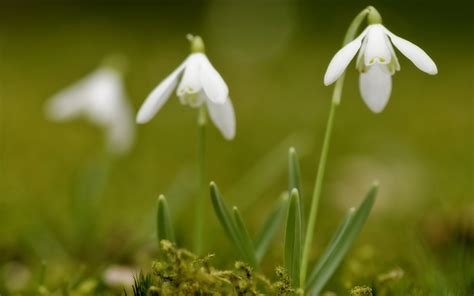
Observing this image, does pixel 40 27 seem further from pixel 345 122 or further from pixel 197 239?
pixel 197 239

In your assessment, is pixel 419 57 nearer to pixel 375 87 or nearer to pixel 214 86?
pixel 375 87

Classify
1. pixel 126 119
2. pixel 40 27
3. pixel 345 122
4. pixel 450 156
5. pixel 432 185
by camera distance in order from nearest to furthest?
pixel 126 119 → pixel 432 185 → pixel 450 156 → pixel 345 122 → pixel 40 27

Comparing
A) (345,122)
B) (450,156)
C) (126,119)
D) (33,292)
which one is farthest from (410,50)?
(345,122)

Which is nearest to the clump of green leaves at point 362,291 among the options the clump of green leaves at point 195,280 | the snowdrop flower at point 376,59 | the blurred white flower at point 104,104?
the clump of green leaves at point 195,280

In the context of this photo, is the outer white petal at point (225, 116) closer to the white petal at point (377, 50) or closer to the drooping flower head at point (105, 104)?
the white petal at point (377, 50)

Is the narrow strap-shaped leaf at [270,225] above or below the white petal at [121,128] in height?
below

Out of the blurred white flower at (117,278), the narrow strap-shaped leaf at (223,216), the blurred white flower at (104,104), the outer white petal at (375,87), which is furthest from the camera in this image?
the blurred white flower at (104,104)

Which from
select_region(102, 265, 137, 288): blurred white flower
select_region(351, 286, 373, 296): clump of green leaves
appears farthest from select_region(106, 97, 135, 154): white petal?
select_region(351, 286, 373, 296): clump of green leaves

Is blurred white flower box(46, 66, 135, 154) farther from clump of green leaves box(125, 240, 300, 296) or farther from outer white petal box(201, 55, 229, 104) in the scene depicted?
clump of green leaves box(125, 240, 300, 296)

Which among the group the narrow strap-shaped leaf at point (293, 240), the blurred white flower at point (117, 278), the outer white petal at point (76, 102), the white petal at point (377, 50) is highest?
the outer white petal at point (76, 102)
